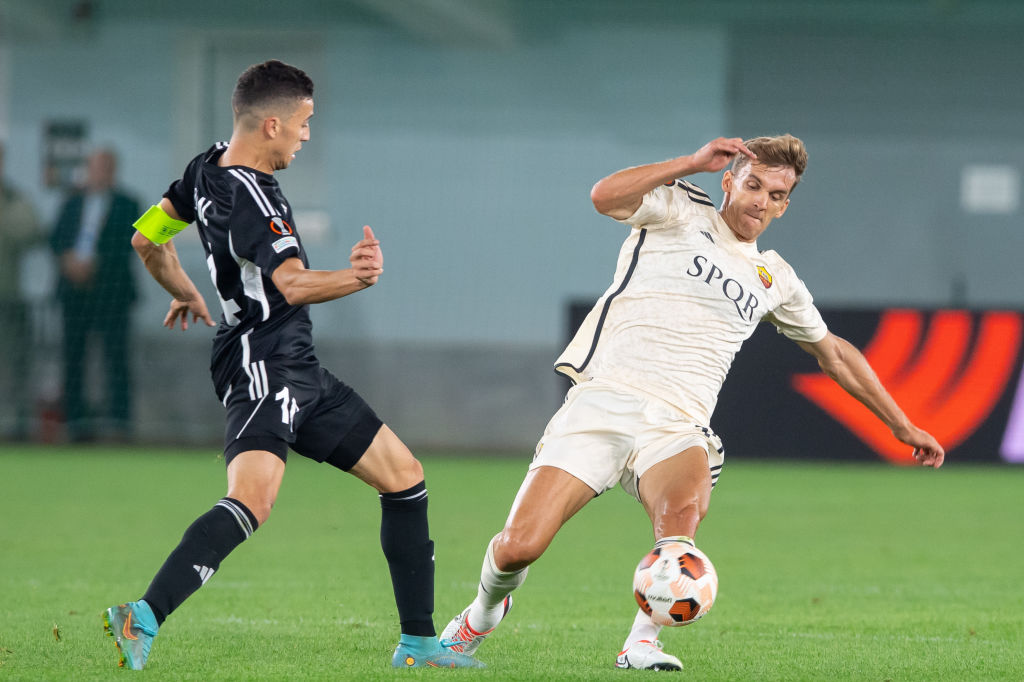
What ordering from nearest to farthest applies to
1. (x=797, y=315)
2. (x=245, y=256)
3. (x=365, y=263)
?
(x=365, y=263) < (x=245, y=256) < (x=797, y=315)

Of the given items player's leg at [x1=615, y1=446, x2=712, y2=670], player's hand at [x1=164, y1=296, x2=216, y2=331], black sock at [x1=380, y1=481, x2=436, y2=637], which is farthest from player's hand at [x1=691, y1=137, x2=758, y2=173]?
player's hand at [x1=164, y1=296, x2=216, y2=331]

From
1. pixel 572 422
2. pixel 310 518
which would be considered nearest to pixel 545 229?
pixel 310 518

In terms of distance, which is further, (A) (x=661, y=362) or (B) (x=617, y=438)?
(A) (x=661, y=362)

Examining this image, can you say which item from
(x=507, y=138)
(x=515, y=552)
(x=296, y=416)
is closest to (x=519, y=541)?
(x=515, y=552)

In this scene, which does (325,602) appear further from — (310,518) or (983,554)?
(983,554)

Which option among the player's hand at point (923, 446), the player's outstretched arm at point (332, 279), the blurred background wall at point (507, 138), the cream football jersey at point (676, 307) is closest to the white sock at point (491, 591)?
the cream football jersey at point (676, 307)

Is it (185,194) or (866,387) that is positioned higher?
(185,194)

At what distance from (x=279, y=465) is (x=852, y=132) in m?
13.6

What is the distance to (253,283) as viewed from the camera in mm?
4371

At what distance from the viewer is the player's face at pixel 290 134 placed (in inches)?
174

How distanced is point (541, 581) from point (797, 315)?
7.64ft

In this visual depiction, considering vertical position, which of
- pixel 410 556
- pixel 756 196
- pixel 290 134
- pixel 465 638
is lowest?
pixel 465 638

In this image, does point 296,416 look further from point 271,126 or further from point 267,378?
point 271,126

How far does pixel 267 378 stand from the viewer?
14.3ft
